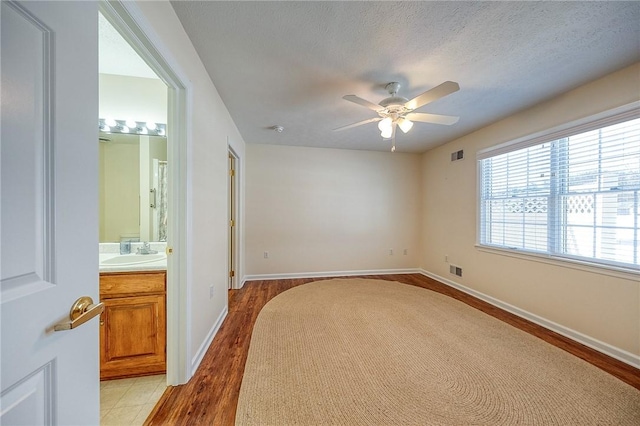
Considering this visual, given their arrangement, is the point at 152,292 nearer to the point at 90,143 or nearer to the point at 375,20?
the point at 90,143

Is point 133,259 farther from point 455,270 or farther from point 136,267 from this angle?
point 455,270

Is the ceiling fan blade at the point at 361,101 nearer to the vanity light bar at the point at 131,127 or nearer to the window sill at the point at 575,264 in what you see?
the vanity light bar at the point at 131,127

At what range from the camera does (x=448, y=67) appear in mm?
1896

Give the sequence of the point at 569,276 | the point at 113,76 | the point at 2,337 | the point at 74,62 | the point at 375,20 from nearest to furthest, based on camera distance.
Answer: the point at 2,337 → the point at 74,62 → the point at 375,20 → the point at 113,76 → the point at 569,276

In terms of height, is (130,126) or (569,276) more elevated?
(130,126)

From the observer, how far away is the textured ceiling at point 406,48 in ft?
4.57

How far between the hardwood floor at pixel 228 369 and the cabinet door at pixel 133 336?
0.33m

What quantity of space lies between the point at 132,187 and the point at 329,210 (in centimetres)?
293

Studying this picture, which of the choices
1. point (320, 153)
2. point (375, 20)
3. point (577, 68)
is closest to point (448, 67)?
point (375, 20)

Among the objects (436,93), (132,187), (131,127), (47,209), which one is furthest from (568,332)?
(131,127)

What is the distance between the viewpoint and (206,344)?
2.02 meters

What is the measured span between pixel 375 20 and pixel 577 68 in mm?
1846

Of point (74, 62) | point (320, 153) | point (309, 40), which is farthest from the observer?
point (320, 153)

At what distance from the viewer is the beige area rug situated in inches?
54.2
